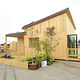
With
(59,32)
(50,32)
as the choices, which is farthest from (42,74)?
(59,32)

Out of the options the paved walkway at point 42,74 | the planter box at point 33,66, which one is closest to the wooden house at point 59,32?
the paved walkway at point 42,74

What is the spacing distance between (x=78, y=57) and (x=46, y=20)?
4.71 metres

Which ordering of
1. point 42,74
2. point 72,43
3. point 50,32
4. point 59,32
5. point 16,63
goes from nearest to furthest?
point 42,74 < point 16,63 < point 50,32 < point 59,32 < point 72,43

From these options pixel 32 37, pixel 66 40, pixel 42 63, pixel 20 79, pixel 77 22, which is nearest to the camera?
pixel 20 79

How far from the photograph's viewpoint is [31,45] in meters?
9.97

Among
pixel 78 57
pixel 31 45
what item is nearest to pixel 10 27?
pixel 31 45

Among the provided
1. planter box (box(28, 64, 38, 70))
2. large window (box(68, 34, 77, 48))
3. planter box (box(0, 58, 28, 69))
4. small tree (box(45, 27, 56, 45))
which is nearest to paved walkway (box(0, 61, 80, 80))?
planter box (box(28, 64, 38, 70))

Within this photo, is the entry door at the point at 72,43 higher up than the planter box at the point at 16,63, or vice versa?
the entry door at the point at 72,43

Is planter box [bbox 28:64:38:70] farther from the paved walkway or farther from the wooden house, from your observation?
the wooden house

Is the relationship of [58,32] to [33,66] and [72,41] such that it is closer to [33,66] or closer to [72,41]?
[72,41]

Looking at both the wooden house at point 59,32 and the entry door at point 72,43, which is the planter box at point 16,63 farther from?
the entry door at point 72,43

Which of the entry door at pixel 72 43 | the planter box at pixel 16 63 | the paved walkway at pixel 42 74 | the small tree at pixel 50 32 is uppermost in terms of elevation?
the small tree at pixel 50 32

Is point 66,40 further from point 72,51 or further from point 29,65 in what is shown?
point 29,65

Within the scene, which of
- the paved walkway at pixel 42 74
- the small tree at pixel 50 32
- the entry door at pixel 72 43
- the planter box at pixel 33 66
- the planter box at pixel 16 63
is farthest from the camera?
the entry door at pixel 72 43
